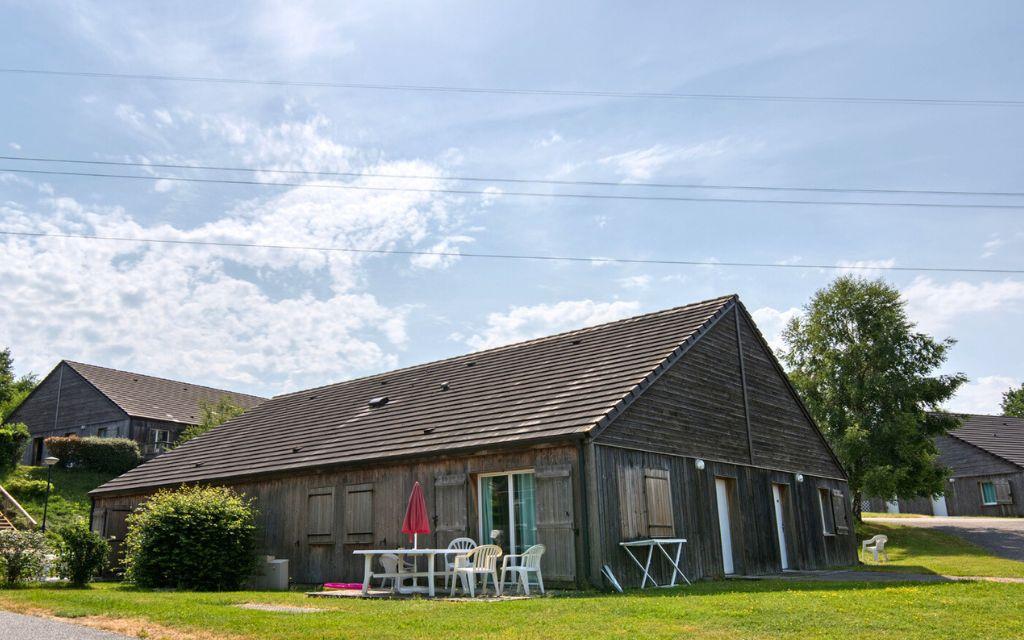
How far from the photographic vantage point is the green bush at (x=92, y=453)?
35.2 m

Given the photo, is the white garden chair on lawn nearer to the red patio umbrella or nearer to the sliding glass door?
the red patio umbrella

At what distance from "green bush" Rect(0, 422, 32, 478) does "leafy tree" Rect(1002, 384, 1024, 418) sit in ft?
285

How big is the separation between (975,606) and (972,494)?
41287mm

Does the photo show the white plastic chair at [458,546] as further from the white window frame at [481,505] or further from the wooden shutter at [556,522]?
the wooden shutter at [556,522]

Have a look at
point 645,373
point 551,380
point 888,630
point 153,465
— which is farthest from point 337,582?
point 888,630

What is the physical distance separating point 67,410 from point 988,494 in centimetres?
4952

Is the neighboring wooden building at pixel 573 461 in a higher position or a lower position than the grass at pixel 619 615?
higher

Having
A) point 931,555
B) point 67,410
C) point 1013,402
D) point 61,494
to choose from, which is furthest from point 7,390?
point 1013,402

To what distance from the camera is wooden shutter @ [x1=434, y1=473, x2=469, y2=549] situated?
1575cm

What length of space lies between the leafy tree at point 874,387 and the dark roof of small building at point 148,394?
28.6 metres

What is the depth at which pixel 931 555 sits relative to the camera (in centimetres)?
2638

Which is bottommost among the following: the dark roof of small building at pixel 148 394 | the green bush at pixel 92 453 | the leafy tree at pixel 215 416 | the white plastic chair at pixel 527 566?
the white plastic chair at pixel 527 566

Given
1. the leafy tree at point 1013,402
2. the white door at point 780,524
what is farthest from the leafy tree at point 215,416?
the leafy tree at point 1013,402

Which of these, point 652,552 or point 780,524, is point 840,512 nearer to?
point 780,524
